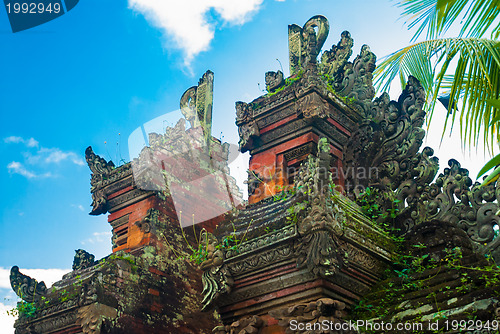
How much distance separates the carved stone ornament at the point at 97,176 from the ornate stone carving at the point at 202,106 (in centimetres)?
249

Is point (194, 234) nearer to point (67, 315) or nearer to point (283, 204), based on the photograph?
point (67, 315)

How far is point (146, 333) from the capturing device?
1095 centimetres

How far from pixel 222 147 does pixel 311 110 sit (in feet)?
17.4

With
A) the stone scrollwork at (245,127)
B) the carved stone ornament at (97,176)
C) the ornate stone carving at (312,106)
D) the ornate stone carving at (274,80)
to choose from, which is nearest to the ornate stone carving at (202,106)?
the carved stone ornament at (97,176)

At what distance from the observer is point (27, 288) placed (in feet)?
39.7

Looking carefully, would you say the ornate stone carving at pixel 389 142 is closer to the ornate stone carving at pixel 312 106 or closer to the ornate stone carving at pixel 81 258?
the ornate stone carving at pixel 312 106

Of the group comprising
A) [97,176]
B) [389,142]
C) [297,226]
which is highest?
[97,176]

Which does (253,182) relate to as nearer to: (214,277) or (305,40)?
(214,277)

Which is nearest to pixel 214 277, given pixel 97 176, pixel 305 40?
pixel 305 40

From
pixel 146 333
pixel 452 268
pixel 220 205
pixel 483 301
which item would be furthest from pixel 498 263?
pixel 220 205

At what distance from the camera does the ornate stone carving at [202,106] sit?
552 inches

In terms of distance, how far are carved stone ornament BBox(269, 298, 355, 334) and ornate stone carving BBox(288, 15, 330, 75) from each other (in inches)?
206

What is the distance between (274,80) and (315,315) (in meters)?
5.37

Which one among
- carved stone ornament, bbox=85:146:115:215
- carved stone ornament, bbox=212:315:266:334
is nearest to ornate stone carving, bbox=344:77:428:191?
carved stone ornament, bbox=212:315:266:334
